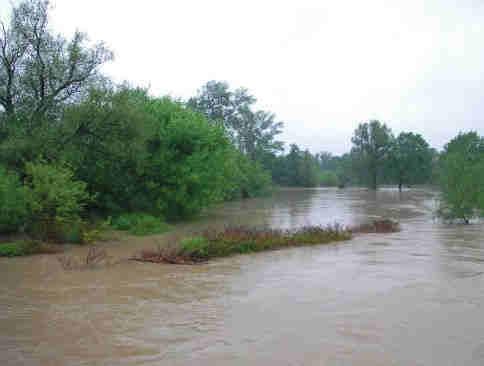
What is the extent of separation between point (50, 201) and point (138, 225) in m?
6.86

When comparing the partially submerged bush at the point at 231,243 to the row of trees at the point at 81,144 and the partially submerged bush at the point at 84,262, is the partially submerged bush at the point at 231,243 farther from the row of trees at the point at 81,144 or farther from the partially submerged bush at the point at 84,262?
the row of trees at the point at 81,144

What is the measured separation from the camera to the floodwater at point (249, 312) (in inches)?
261

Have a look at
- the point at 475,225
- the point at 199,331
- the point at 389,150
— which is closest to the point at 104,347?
→ the point at 199,331

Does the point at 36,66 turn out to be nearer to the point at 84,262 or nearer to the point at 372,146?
the point at 84,262

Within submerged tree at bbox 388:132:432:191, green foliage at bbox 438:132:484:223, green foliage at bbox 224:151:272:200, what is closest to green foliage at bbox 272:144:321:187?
submerged tree at bbox 388:132:432:191

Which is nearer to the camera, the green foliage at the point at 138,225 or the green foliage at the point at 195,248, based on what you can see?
the green foliage at the point at 195,248

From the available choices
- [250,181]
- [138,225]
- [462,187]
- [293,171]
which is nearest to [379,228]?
[462,187]

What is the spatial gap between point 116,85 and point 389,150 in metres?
82.5

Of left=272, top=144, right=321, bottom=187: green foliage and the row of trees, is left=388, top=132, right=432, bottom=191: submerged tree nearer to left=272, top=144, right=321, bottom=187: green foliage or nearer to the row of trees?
left=272, top=144, right=321, bottom=187: green foliage

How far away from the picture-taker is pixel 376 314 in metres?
8.50

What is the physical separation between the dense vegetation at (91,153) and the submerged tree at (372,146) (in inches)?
2749

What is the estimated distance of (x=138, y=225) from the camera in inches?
883

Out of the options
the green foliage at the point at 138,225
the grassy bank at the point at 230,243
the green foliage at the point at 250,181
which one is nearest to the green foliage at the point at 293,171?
the green foliage at the point at 250,181

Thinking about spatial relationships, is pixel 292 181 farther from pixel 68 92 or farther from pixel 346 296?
pixel 346 296
